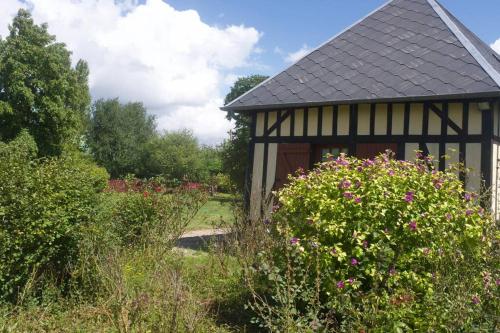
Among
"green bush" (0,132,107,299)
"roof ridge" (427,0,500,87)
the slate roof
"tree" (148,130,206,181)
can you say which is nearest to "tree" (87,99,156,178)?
"tree" (148,130,206,181)

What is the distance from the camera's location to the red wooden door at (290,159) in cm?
886

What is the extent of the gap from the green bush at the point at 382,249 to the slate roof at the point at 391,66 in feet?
11.7

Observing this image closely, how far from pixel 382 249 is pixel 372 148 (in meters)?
4.72

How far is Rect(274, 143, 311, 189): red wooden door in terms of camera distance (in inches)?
349

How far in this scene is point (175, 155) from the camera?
3722cm

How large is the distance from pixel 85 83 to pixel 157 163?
8.30 m

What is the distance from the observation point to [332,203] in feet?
13.6

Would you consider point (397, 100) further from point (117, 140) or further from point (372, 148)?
point (117, 140)

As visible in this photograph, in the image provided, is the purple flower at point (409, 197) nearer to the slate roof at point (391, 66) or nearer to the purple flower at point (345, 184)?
the purple flower at point (345, 184)

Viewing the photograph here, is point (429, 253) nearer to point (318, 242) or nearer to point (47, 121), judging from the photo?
point (318, 242)

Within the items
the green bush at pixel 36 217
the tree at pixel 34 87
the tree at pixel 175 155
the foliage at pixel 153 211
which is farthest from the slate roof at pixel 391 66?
the tree at pixel 175 155

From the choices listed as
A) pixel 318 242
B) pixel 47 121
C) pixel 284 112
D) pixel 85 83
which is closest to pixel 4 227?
pixel 318 242

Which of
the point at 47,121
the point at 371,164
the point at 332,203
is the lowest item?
the point at 332,203

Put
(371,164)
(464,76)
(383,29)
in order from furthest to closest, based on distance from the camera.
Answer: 1. (383,29)
2. (464,76)
3. (371,164)
